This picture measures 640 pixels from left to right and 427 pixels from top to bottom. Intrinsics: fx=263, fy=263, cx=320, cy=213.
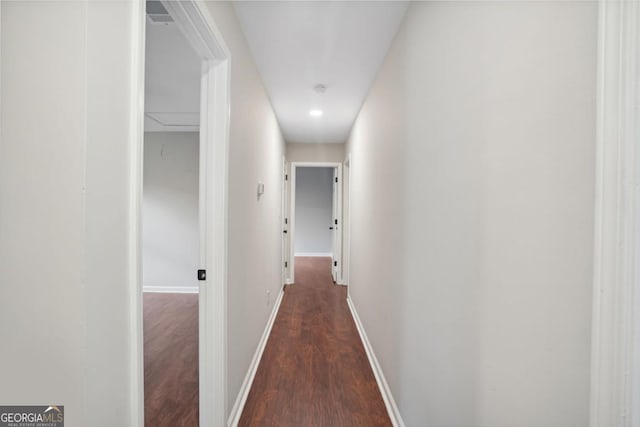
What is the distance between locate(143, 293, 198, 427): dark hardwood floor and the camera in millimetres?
1721

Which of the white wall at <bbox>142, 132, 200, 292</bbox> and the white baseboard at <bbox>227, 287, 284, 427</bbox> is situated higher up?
the white wall at <bbox>142, 132, 200, 292</bbox>

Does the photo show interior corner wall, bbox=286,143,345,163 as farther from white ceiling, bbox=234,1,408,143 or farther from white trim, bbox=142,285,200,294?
white trim, bbox=142,285,200,294

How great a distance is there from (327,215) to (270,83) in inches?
213

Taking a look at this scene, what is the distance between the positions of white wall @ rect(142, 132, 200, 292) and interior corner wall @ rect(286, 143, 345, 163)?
1.60 metres

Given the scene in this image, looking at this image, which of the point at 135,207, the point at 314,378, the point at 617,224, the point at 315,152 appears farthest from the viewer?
the point at 315,152

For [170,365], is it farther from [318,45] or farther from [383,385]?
[318,45]

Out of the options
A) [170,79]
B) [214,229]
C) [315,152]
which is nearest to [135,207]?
[214,229]

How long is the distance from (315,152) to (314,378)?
11.9ft

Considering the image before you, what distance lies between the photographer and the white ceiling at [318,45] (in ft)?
5.12

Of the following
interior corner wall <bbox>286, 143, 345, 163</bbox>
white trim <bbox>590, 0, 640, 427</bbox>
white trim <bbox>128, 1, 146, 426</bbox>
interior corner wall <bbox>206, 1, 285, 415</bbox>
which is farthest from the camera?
interior corner wall <bbox>286, 143, 345, 163</bbox>

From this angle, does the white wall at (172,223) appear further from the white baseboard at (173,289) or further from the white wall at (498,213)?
the white wall at (498,213)

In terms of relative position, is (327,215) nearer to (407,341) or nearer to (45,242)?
(407,341)

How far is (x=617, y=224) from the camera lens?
490mm

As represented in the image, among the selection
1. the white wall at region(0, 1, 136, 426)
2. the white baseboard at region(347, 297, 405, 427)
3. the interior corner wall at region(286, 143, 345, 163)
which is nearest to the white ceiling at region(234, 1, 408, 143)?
the white wall at region(0, 1, 136, 426)
